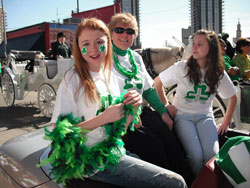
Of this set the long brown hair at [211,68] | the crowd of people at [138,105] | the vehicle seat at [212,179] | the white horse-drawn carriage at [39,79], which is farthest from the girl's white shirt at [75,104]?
the white horse-drawn carriage at [39,79]

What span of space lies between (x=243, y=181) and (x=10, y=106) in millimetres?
7358

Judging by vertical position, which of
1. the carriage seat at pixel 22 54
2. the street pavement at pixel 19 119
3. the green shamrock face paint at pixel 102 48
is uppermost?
the carriage seat at pixel 22 54

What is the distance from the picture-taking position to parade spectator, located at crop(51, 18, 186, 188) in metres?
1.32

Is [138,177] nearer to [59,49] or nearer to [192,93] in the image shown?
[192,93]

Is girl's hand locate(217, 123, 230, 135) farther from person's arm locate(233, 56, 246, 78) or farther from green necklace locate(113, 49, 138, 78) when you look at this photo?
person's arm locate(233, 56, 246, 78)

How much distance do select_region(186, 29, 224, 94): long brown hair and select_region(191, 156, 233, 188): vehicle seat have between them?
3.74 feet

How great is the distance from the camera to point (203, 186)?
1.36 metres

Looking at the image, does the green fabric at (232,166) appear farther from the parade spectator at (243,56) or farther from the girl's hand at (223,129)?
the parade spectator at (243,56)

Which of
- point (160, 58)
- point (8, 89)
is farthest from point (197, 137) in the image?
point (8, 89)

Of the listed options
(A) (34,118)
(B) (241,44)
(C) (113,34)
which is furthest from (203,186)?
(A) (34,118)

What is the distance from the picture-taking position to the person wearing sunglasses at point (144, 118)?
5.59ft

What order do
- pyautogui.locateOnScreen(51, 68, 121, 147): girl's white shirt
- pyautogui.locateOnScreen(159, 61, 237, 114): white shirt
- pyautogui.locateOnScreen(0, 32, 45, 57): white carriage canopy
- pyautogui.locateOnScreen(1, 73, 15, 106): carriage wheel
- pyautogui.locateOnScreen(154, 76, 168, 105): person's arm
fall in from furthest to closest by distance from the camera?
1. pyautogui.locateOnScreen(0, 32, 45, 57): white carriage canopy
2. pyautogui.locateOnScreen(1, 73, 15, 106): carriage wheel
3. pyautogui.locateOnScreen(154, 76, 168, 105): person's arm
4. pyautogui.locateOnScreen(159, 61, 237, 114): white shirt
5. pyautogui.locateOnScreen(51, 68, 121, 147): girl's white shirt

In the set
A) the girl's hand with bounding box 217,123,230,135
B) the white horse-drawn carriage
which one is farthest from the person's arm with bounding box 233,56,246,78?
the white horse-drawn carriage

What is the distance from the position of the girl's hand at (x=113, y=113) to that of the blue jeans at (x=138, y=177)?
0.88 ft
